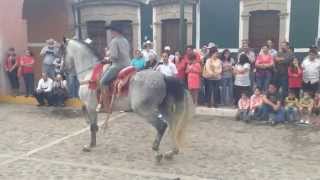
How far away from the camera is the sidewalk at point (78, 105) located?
36.7 ft

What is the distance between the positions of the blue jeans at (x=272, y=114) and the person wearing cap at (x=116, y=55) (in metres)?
3.97

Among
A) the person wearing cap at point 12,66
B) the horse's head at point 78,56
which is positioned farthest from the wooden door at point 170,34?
the horse's head at point 78,56

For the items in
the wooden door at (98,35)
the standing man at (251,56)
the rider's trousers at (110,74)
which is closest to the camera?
the rider's trousers at (110,74)

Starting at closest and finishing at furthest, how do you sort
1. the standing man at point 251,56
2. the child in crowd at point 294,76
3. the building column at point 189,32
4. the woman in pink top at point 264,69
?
the child in crowd at point 294,76, the woman in pink top at point 264,69, the standing man at point 251,56, the building column at point 189,32

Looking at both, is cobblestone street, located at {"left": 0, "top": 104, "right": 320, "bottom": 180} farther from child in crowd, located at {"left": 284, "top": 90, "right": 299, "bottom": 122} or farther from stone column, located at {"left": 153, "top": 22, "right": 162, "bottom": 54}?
stone column, located at {"left": 153, "top": 22, "right": 162, "bottom": 54}

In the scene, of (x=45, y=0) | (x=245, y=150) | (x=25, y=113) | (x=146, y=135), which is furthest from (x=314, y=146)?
(x=45, y=0)

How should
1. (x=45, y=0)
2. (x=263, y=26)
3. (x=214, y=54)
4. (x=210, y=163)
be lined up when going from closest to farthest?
(x=210, y=163), (x=214, y=54), (x=263, y=26), (x=45, y=0)

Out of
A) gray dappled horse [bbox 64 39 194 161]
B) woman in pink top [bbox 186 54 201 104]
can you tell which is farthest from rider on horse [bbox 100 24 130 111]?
woman in pink top [bbox 186 54 201 104]

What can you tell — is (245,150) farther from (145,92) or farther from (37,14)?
(37,14)

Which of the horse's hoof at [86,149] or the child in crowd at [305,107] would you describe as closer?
the horse's hoof at [86,149]

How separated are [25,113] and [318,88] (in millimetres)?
7376

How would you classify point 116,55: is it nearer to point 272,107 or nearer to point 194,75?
point 194,75

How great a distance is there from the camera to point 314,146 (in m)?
8.27

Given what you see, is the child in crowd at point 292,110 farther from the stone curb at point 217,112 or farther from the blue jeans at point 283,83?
the stone curb at point 217,112
